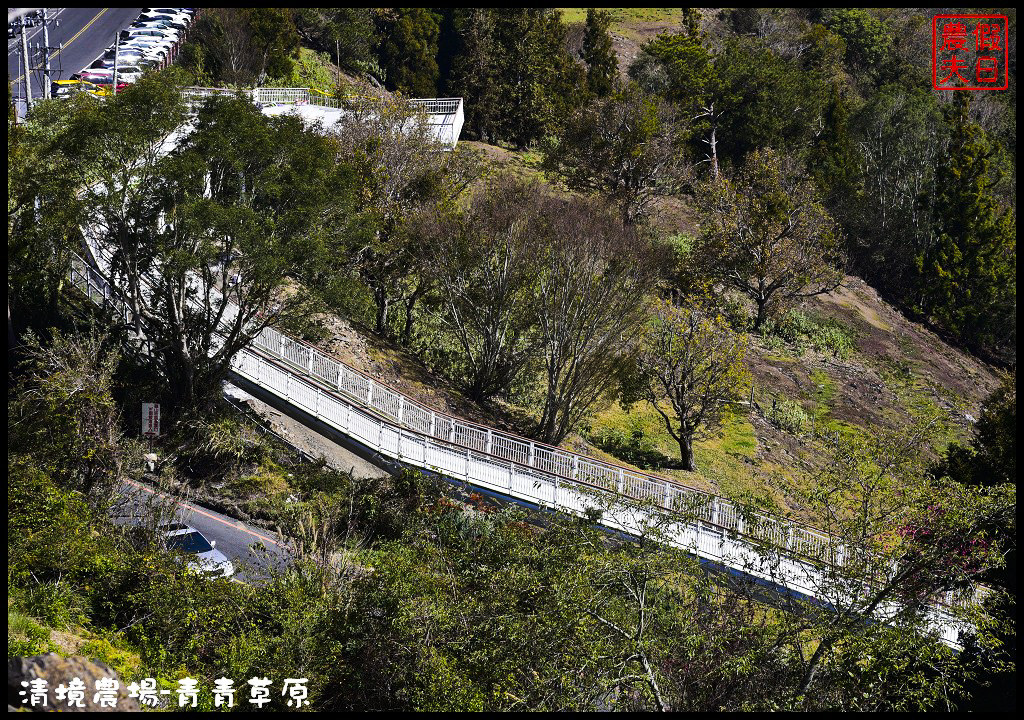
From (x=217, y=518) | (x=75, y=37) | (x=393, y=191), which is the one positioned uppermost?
(x=75, y=37)

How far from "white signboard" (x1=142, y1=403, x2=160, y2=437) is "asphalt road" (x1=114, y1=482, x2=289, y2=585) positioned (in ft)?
3.34

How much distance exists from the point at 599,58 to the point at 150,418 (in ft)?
126

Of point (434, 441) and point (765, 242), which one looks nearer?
point (434, 441)

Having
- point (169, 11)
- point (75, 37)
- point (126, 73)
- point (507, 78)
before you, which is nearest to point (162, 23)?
point (169, 11)

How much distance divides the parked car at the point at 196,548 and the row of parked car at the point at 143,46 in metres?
23.1

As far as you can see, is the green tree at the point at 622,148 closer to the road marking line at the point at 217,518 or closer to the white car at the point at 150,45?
the white car at the point at 150,45

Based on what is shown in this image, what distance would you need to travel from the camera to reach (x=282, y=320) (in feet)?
68.9

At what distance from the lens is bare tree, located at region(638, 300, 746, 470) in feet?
82.5

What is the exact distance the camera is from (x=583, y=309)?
80.3 feet

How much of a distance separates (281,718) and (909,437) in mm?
10027

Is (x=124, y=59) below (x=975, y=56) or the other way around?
below

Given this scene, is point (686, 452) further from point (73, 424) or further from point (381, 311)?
point (73, 424)

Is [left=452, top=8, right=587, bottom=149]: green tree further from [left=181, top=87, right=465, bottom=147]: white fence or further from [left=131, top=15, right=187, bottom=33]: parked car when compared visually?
[left=131, top=15, right=187, bottom=33]: parked car

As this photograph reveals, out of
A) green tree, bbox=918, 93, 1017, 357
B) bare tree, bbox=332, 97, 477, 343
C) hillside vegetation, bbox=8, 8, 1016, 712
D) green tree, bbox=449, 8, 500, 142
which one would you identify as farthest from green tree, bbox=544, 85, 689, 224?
green tree, bbox=918, 93, 1017, 357
